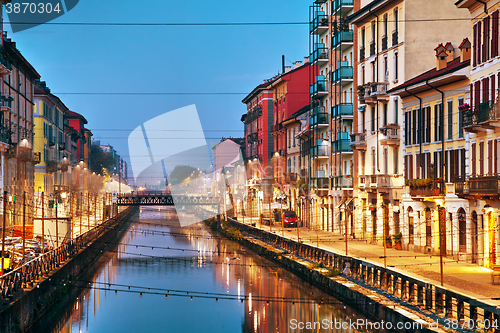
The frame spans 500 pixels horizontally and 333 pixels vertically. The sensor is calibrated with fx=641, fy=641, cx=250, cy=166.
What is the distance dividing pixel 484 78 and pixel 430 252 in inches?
450

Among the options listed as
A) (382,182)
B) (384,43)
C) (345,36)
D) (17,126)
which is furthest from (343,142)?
(17,126)

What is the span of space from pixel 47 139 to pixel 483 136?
202 feet

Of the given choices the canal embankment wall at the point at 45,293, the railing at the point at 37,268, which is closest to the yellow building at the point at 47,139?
the canal embankment wall at the point at 45,293

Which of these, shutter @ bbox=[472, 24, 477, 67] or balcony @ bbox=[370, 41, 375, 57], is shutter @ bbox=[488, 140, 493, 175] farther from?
balcony @ bbox=[370, 41, 375, 57]

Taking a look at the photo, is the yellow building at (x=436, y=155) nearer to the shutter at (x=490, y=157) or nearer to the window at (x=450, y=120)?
the window at (x=450, y=120)

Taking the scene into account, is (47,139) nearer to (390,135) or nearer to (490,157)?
(390,135)

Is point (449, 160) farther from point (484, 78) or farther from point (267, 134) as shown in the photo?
point (267, 134)

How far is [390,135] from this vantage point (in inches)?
1656

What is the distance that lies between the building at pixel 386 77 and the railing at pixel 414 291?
7758mm

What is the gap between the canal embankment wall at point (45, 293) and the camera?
23.2m

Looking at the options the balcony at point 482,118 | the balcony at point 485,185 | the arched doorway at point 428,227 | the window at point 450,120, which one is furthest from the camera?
the arched doorway at point 428,227

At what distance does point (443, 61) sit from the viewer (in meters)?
38.3

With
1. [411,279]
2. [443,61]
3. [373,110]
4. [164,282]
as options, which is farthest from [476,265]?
[164,282]

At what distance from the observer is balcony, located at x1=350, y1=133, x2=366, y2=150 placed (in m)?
48.2
